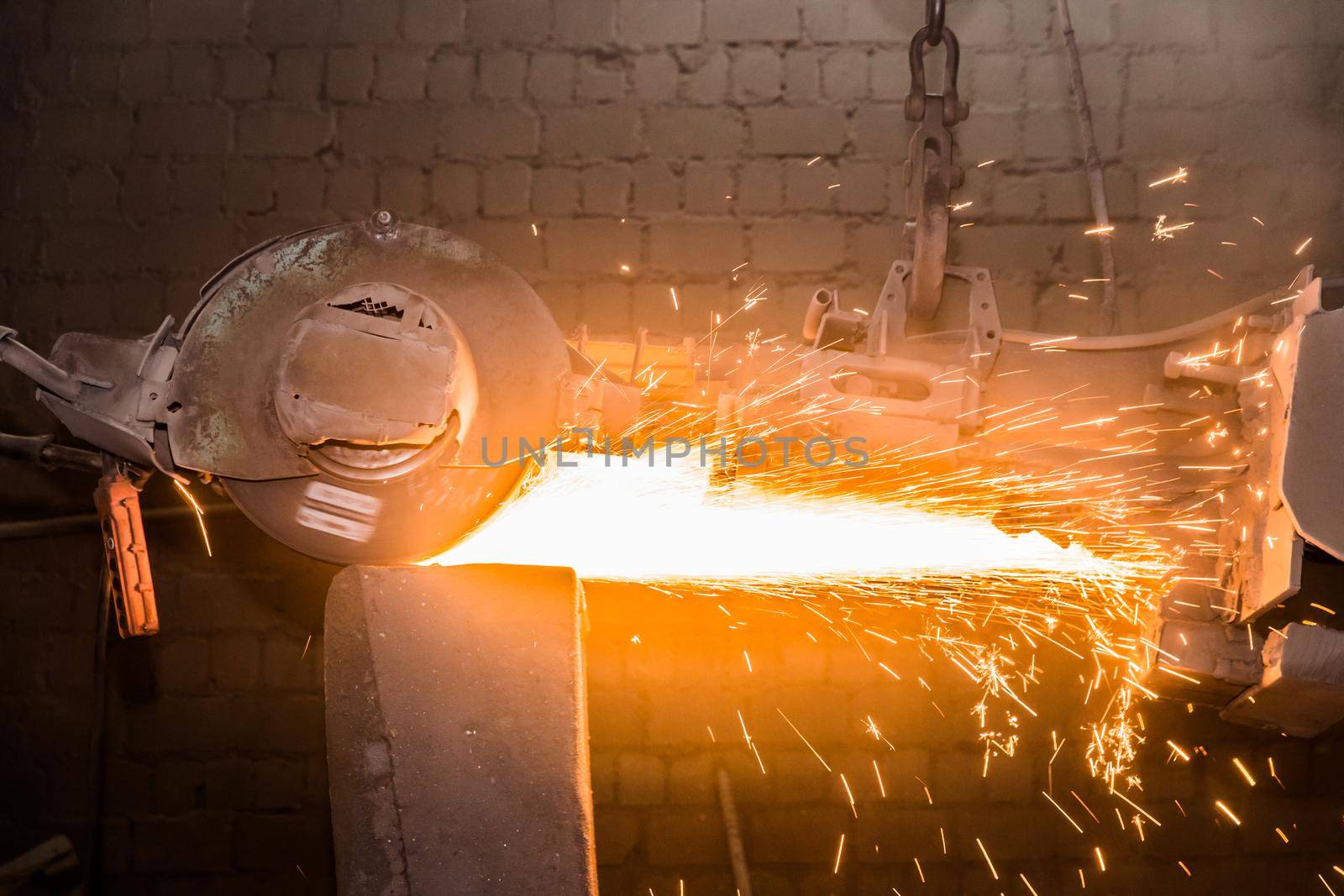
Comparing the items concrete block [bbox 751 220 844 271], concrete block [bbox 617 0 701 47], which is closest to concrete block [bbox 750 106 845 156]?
concrete block [bbox 751 220 844 271]

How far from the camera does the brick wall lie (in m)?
2.84

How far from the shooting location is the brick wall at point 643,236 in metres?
2.84

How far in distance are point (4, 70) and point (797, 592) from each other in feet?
10.6

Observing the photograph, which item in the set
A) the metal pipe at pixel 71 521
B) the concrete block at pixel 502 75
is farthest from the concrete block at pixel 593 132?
the metal pipe at pixel 71 521

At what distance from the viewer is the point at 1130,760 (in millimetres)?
2797

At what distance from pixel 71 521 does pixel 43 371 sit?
1.52m

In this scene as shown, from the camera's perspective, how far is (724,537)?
2.36 metres

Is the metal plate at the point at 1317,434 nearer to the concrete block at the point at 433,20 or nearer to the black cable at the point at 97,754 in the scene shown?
the concrete block at the point at 433,20

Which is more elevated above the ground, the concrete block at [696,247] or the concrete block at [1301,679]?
the concrete block at [696,247]

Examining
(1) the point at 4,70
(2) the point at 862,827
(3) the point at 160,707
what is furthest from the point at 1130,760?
(1) the point at 4,70

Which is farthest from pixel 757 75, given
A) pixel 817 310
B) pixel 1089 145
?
pixel 817 310

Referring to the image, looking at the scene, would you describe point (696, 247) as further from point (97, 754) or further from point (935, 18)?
point (97, 754)

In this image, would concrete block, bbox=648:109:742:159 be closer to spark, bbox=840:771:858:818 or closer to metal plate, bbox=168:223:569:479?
metal plate, bbox=168:223:569:479

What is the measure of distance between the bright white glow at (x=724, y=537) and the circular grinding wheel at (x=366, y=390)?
0.29 m
